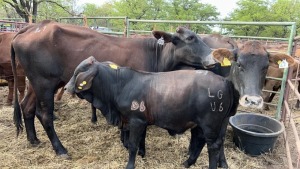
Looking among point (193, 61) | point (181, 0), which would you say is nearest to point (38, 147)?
point (193, 61)

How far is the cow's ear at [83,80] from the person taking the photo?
3.10m

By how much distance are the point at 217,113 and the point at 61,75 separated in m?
2.19

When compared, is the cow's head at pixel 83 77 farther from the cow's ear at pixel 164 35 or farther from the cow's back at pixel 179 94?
the cow's ear at pixel 164 35

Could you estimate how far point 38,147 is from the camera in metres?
4.09

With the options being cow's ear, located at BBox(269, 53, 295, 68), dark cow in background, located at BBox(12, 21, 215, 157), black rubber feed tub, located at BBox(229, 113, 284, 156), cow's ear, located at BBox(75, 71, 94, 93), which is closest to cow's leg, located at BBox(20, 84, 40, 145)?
dark cow in background, located at BBox(12, 21, 215, 157)

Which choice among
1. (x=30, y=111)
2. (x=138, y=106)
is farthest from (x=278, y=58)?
(x=30, y=111)

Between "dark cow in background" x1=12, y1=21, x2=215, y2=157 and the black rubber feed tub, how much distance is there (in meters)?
1.29

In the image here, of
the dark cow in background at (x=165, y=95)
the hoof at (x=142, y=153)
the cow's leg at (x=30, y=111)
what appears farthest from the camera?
the cow's leg at (x=30, y=111)

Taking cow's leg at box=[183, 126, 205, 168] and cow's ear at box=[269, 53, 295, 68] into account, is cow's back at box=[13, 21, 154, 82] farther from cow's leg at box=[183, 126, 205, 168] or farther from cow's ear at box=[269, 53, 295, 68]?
cow's ear at box=[269, 53, 295, 68]

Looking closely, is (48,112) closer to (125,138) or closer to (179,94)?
(125,138)

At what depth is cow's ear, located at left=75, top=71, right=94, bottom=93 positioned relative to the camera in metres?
3.10

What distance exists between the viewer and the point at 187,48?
393 centimetres

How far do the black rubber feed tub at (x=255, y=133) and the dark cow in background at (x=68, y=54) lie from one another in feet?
4.23

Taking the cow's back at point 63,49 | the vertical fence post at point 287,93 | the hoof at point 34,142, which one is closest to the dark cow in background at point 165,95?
the cow's back at point 63,49
